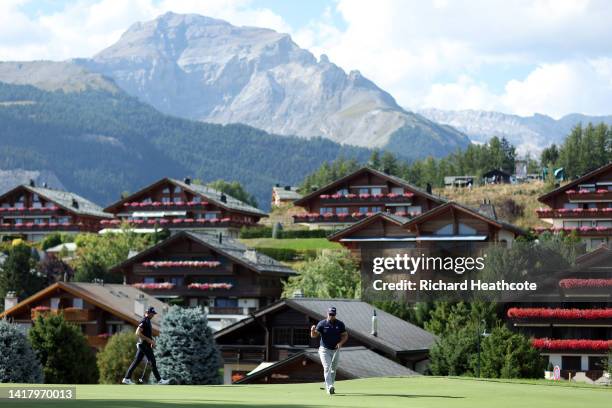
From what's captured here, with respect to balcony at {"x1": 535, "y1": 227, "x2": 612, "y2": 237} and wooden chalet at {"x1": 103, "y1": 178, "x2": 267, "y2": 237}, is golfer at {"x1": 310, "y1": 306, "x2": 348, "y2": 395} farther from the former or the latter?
wooden chalet at {"x1": 103, "y1": 178, "x2": 267, "y2": 237}

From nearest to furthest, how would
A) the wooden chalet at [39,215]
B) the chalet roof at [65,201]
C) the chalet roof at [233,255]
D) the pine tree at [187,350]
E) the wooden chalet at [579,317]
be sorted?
→ the pine tree at [187,350] → the wooden chalet at [579,317] → the chalet roof at [233,255] → the wooden chalet at [39,215] → the chalet roof at [65,201]

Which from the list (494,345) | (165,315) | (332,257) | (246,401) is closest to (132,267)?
(332,257)

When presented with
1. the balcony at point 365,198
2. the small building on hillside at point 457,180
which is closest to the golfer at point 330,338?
the balcony at point 365,198

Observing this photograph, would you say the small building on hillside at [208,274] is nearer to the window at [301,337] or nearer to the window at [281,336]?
the window at [281,336]

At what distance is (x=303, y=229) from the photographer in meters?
128

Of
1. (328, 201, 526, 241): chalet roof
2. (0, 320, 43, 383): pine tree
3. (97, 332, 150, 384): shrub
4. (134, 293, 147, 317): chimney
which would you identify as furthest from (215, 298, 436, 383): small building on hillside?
(328, 201, 526, 241): chalet roof

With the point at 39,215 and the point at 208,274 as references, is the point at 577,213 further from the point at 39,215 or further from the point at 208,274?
the point at 39,215

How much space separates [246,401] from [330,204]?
10527 centimetres

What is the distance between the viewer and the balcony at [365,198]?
413 feet

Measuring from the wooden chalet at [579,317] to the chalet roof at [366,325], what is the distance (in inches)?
384

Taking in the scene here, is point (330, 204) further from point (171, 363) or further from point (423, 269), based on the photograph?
point (171, 363)

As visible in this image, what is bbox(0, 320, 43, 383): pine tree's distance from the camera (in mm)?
52062

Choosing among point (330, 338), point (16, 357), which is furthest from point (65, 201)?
point (330, 338)

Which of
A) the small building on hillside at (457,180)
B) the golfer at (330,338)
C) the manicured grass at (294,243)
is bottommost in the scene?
the golfer at (330,338)
